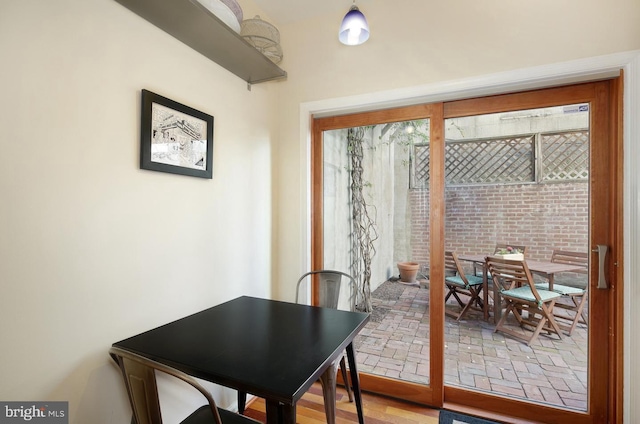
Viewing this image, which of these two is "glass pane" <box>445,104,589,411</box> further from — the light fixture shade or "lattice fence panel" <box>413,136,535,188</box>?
the light fixture shade

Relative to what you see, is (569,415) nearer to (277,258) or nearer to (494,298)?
(494,298)

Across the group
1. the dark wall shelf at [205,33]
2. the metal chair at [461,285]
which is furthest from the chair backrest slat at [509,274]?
the dark wall shelf at [205,33]

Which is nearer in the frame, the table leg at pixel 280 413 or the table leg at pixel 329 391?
the table leg at pixel 280 413

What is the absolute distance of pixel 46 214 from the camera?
3.34 ft

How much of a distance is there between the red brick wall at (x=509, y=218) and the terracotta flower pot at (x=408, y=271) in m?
0.06

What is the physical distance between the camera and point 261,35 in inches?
75.5

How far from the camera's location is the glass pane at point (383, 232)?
207 centimetres

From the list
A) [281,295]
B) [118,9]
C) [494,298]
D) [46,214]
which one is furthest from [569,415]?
[118,9]

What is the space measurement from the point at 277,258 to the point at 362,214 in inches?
31.2

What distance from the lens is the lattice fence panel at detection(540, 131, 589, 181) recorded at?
5.61ft

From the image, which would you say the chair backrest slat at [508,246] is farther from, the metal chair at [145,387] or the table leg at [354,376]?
the metal chair at [145,387]

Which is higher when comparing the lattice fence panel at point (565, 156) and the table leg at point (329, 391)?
the lattice fence panel at point (565, 156)

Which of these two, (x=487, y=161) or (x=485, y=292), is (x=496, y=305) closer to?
(x=485, y=292)

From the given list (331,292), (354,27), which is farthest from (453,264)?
(354,27)
